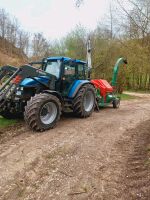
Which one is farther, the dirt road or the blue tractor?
the blue tractor

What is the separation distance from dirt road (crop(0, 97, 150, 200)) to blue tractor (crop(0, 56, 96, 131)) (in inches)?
22.5

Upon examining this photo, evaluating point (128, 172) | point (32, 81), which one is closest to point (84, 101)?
point (32, 81)

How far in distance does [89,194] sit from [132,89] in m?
28.1

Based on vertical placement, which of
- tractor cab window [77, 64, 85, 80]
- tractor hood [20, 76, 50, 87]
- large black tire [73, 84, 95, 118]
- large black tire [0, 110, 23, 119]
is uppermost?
tractor cab window [77, 64, 85, 80]

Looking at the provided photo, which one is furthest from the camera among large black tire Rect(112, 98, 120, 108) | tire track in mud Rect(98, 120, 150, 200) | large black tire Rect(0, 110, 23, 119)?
large black tire Rect(112, 98, 120, 108)

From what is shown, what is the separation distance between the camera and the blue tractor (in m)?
8.55

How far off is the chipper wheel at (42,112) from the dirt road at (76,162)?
271mm

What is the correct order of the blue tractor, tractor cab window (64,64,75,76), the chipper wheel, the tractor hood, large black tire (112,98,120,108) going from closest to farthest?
the chipper wheel
the blue tractor
the tractor hood
tractor cab window (64,64,75,76)
large black tire (112,98,120,108)

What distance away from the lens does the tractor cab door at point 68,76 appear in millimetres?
10195

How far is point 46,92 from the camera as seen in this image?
30.4 ft

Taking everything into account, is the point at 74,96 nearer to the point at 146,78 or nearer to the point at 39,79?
the point at 39,79

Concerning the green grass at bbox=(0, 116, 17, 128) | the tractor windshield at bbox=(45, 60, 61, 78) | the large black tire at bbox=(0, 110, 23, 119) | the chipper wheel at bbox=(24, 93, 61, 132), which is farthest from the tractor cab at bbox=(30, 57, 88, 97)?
the green grass at bbox=(0, 116, 17, 128)

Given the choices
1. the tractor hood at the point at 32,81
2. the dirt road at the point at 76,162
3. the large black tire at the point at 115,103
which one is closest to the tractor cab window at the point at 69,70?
the tractor hood at the point at 32,81

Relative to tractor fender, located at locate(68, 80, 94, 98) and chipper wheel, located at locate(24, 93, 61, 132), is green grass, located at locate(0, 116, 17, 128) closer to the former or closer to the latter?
chipper wheel, located at locate(24, 93, 61, 132)
